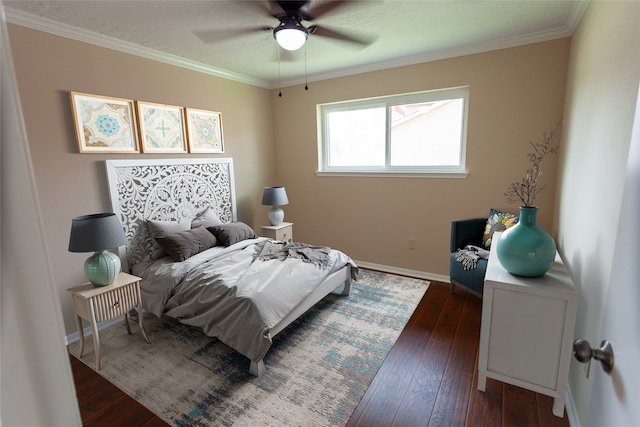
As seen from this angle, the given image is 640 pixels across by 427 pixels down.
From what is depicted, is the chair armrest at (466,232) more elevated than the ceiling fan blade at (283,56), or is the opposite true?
the ceiling fan blade at (283,56)

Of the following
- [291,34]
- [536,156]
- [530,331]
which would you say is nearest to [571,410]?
[530,331]

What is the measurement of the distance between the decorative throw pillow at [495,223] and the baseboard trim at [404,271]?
704 mm

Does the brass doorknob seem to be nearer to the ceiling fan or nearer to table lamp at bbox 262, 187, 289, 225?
the ceiling fan

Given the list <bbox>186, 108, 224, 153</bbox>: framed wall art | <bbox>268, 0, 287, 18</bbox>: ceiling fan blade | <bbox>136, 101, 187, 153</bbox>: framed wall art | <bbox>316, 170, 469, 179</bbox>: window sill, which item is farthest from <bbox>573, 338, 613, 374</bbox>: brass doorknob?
<bbox>186, 108, 224, 153</bbox>: framed wall art

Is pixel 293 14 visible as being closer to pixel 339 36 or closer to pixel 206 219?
pixel 339 36

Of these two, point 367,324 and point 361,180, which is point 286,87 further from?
point 367,324

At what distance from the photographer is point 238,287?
224 centimetres

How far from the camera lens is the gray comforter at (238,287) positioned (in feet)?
6.88

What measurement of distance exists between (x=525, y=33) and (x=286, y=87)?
2.78m

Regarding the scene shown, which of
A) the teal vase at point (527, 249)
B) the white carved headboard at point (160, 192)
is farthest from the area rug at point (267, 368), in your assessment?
the teal vase at point (527, 249)

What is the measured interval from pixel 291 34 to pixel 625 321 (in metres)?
2.29

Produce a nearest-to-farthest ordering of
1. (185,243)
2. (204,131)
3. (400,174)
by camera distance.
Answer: (185,243) → (204,131) → (400,174)

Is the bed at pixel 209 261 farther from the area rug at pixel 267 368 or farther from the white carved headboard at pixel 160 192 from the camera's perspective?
the area rug at pixel 267 368

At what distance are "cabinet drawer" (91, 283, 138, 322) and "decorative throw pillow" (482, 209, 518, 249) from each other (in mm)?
3136
